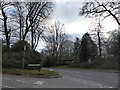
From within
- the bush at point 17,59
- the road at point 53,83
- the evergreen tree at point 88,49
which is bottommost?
the road at point 53,83

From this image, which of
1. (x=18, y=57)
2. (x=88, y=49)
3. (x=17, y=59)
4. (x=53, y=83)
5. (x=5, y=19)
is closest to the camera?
(x=53, y=83)

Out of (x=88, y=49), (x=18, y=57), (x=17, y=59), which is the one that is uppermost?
(x=88, y=49)

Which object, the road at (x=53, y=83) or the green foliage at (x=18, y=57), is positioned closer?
the road at (x=53, y=83)

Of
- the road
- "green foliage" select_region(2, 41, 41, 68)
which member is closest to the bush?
"green foliage" select_region(2, 41, 41, 68)

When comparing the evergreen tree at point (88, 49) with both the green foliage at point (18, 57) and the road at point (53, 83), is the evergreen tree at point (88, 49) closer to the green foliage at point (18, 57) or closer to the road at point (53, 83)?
the green foliage at point (18, 57)

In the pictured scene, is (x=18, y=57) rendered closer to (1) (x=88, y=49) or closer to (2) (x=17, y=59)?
(2) (x=17, y=59)

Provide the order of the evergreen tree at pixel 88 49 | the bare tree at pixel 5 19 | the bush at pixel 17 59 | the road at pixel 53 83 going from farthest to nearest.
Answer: the evergreen tree at pixel 88 49
the bare tree at pixel 5 19
the bush at pixel 17 59
the road at pixel 53 83

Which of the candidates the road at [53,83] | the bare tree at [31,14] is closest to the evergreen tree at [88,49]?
the bare tree at [31,14]

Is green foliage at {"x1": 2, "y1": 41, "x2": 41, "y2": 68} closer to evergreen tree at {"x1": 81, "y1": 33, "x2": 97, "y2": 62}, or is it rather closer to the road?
the road

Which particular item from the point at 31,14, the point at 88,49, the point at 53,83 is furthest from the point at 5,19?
the point at 88,49

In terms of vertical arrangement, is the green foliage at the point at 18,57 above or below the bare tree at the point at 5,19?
below

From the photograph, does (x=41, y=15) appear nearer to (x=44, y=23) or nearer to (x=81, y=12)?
(x=44, y=23)

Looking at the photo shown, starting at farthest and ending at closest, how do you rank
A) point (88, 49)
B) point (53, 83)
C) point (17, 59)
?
point (88, 49) < point (17, 59) < point (53, 83)

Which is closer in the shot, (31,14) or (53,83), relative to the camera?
(53,83)
